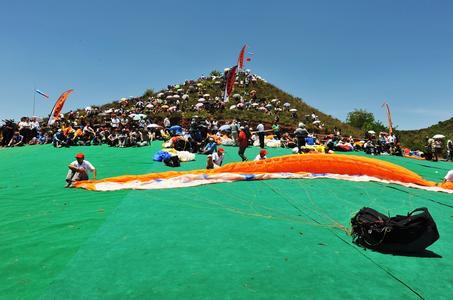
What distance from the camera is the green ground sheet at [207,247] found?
3127mm

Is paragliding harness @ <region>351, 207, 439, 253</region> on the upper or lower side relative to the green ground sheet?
upper

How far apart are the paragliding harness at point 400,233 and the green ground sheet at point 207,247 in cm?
16

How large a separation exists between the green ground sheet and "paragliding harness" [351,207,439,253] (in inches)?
6.3

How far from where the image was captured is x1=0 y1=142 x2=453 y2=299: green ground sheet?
3127 mm

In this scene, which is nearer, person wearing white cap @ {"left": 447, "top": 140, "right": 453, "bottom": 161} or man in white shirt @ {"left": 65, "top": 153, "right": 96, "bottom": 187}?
man in white shirt @ {"left": 65, "top": 153, "right": 96, "bottom": 187}

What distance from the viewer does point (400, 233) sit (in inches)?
158

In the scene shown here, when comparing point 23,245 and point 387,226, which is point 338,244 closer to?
point 387,226

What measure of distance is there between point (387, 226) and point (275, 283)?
A: 5.83 ft

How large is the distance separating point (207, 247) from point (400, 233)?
234cm

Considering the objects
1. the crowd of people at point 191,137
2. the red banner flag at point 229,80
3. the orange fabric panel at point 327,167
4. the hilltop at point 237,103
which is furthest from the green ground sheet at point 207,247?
the hilltop at point 237,103

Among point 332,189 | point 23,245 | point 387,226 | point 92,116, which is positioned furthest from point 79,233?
point 92,116

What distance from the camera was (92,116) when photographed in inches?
1275

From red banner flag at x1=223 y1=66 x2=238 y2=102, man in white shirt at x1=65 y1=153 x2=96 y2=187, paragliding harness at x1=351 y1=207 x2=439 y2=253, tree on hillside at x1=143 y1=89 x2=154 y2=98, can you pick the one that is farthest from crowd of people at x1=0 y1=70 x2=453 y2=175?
tree on hillside at x1=143 y1=89 x2=154 y2=98

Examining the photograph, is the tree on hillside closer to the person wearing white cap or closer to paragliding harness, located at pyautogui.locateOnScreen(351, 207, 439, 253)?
the person wearing white cap
